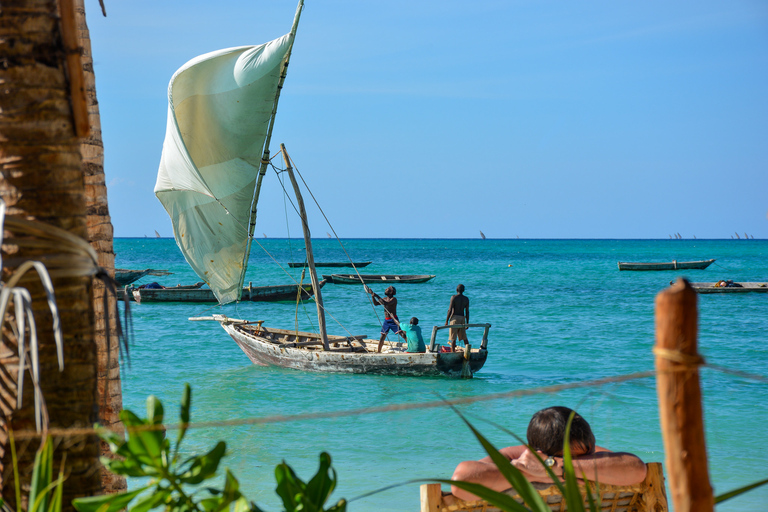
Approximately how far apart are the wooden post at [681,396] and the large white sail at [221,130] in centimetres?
1003

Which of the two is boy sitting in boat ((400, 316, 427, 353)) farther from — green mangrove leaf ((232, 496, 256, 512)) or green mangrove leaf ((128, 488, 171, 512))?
green mangrove leaf ((128, 488, 171, 512))

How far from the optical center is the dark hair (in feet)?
8.65

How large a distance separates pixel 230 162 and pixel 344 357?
4032mm

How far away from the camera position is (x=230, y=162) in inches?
448

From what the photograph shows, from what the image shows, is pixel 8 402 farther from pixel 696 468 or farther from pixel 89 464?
pixel 696 468

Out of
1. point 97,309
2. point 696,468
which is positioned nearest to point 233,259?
point 97,309

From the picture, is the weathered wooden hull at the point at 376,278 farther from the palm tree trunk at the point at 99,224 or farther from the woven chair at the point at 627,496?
the woven chair at the point at 627,496

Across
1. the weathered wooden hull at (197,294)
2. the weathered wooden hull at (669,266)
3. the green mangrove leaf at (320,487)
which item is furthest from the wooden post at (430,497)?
the weathered wooden hull at (669,266)

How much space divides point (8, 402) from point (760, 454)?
345 inches

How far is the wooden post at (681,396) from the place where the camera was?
156 cm

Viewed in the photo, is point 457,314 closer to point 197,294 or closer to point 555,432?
point 555,432

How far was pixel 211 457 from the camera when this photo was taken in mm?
1826

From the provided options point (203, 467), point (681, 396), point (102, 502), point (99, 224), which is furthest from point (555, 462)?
point (99, 224)

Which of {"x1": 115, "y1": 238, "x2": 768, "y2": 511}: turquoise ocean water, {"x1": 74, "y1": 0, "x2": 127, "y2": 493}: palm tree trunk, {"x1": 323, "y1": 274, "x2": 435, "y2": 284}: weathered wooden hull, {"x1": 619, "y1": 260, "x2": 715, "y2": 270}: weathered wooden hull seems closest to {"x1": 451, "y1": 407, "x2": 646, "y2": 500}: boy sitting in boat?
{"x1": 115, "y1": 238, "x2": 768, "y2": 511}: turquoise ocean water
